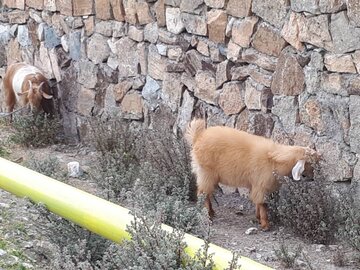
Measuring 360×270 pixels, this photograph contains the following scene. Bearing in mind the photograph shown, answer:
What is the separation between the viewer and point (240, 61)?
21.3 ft

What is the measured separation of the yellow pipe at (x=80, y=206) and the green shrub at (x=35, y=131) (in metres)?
5.06

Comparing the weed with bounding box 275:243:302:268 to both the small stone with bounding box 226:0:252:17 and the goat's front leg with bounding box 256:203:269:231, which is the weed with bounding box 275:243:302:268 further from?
the small stone with bounding box 226:0:252:17

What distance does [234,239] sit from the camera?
565 centimetres

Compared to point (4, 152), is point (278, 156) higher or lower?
higher

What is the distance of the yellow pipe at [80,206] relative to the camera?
3475 millimetres

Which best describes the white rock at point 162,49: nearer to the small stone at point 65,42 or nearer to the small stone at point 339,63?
the small stone at point 65,42

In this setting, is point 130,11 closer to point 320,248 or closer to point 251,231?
point 251,231

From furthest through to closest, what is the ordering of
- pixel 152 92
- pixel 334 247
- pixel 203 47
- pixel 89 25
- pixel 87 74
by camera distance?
pixel 87 74 < pixel 89 25 < pixel 152 92 < pixel 203 47 < pixel 334 247

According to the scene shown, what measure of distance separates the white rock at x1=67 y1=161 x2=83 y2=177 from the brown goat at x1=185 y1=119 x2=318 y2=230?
1966mm

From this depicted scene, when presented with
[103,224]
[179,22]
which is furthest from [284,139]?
[103,224]

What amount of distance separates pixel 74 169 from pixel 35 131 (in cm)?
156

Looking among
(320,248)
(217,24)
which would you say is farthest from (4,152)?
Result: (320,248)

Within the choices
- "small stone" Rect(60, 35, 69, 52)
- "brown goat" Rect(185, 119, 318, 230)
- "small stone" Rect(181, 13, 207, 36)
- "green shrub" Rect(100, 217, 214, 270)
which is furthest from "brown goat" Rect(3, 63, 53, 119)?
"green shrub" Rect(100, 217, 214, 270)

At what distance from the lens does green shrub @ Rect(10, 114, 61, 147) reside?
9055 mm
